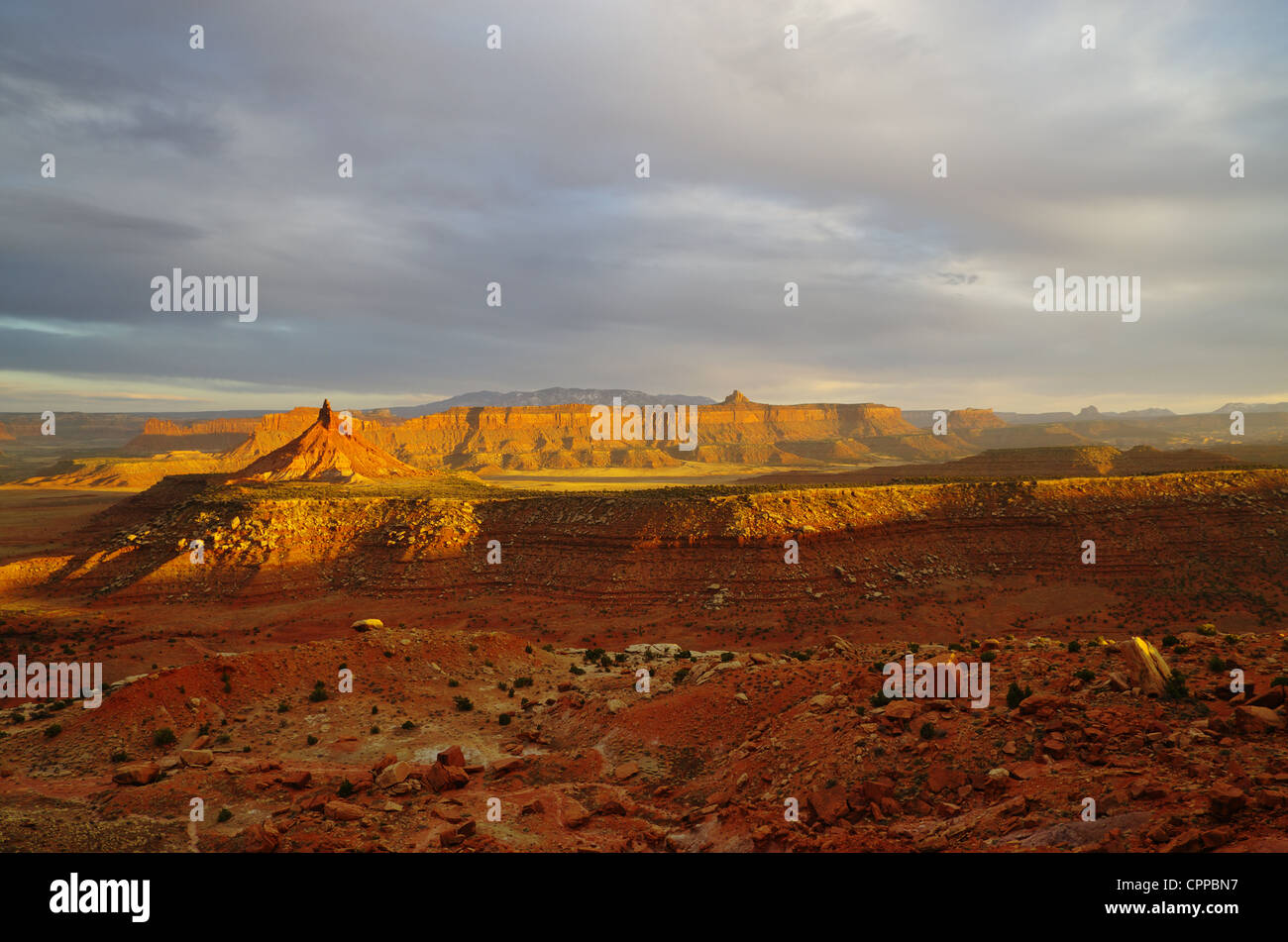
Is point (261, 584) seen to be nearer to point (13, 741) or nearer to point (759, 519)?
point (13, 741)

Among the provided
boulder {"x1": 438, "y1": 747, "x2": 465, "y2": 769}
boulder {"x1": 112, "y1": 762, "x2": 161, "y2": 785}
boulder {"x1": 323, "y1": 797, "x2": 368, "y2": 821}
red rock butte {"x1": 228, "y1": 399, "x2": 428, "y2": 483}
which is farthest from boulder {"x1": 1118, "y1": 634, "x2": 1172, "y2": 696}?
red rock butte {"x1": 228, "y1": 399, "x2": 428, "y2": 483}

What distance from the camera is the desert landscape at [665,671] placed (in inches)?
437

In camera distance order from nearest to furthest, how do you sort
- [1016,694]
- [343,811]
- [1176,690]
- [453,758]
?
[1176,690] < [343,811] < [1016,694] < [453,758]

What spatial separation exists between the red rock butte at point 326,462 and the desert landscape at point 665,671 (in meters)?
13.4

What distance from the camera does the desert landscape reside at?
36.4 feet

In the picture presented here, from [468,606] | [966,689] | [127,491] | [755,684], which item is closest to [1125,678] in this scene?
[966,689]

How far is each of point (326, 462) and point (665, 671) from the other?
69203 mm

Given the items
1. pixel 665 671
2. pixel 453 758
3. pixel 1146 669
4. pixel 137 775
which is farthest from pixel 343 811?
pixel 1146 669

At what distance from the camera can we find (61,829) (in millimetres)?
12102

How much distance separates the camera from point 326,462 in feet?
257

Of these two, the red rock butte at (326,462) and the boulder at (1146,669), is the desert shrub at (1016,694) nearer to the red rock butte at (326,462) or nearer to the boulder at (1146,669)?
the boulder at (1146,669)

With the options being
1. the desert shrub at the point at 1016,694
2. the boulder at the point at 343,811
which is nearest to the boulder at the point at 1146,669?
the desert shrub at the point at 1016,694

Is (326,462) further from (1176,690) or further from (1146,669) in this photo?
(1176,690)

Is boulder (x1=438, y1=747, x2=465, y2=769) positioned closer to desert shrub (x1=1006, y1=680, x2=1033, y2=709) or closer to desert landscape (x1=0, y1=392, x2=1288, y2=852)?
desert landscape (x1=0, y1=392, x2=1288, y2=852)
